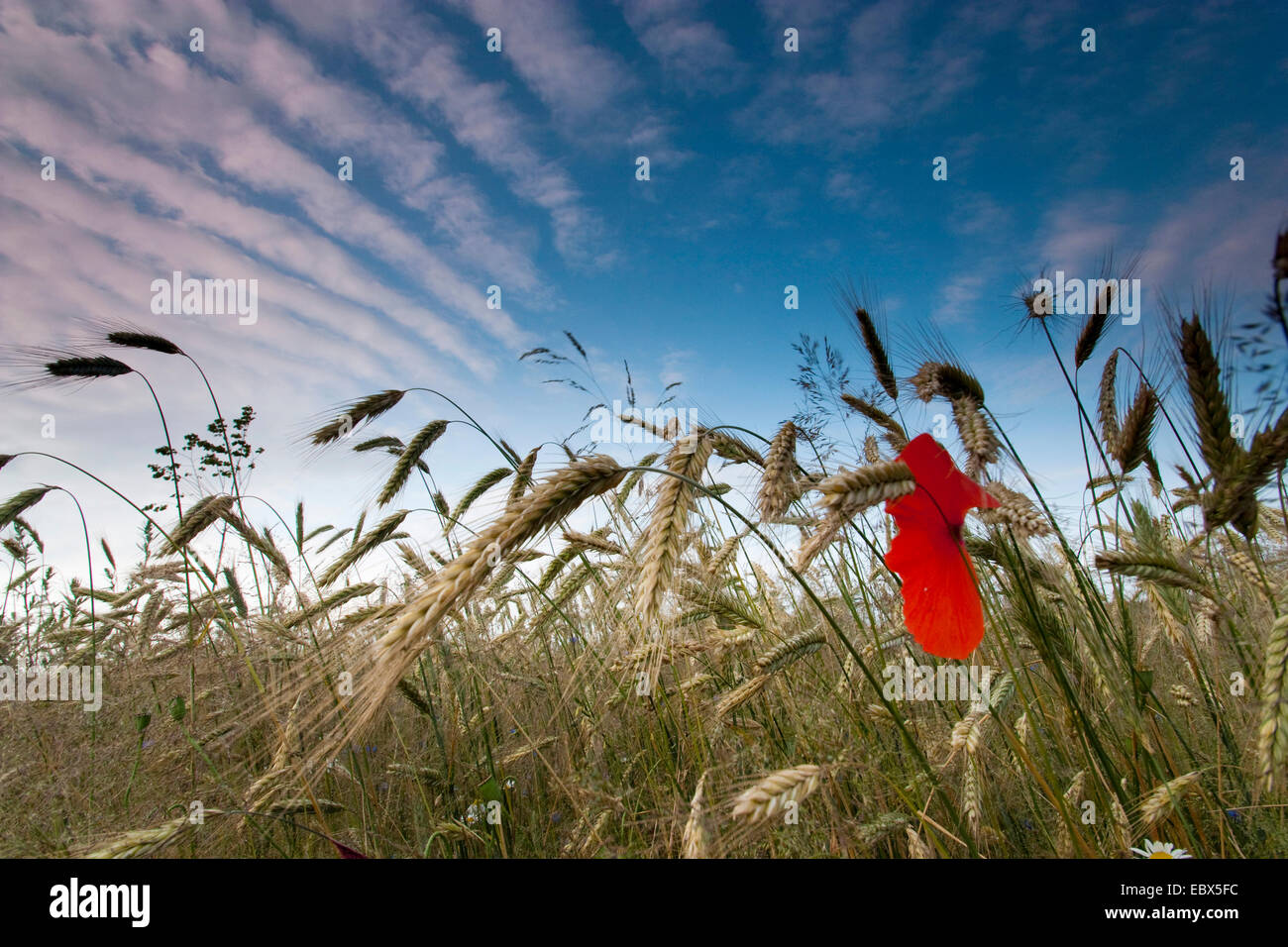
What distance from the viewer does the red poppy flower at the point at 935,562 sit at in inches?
86.7

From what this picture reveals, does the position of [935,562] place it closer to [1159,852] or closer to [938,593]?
[938,593]

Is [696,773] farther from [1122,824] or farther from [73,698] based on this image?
[73,698]

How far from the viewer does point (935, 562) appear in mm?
2271

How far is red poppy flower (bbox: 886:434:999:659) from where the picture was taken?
220 centimetres

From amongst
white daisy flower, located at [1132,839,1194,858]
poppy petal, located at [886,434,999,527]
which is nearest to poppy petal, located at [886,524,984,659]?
poppy petal, located at [886,434,999,527]

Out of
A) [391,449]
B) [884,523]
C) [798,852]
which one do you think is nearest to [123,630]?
[391,449]

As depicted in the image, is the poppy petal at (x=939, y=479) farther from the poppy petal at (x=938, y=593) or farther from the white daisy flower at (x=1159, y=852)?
the white daisy flower at (x=1159, y=852)

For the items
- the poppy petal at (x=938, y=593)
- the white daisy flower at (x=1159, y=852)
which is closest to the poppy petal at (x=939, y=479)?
the poppy petal at (x=938, y=593)

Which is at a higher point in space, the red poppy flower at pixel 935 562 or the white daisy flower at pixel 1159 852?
the red poppy flower at pixel 935 562

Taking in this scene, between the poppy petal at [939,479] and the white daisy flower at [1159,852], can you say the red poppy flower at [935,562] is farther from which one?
the white daisy flower at [1159,852]

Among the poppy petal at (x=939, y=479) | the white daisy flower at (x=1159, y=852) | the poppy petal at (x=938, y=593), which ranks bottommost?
the white daisy flower at (x=1159, y=852)

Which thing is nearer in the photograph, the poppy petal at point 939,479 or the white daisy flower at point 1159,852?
the white daisy flower at point 1159,852

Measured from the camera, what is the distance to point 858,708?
2670mm

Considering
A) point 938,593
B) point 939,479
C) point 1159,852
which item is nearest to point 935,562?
point 938,593
